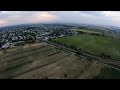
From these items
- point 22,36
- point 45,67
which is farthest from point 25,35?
point 45,67

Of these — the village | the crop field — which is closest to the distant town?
the village

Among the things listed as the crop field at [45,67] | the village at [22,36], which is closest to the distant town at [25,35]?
the village at [22,36]

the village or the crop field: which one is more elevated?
the crop field

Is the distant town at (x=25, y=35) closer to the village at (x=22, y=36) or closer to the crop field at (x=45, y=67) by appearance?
the village at (x=22, y=36)

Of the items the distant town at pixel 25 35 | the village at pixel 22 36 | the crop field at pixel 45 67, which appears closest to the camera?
the crop field at pixel 45 67

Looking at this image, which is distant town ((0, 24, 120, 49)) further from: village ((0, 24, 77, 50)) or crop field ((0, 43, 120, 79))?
crop field ((0, 43, 120, 79))

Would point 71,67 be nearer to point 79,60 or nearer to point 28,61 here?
point 79,60
